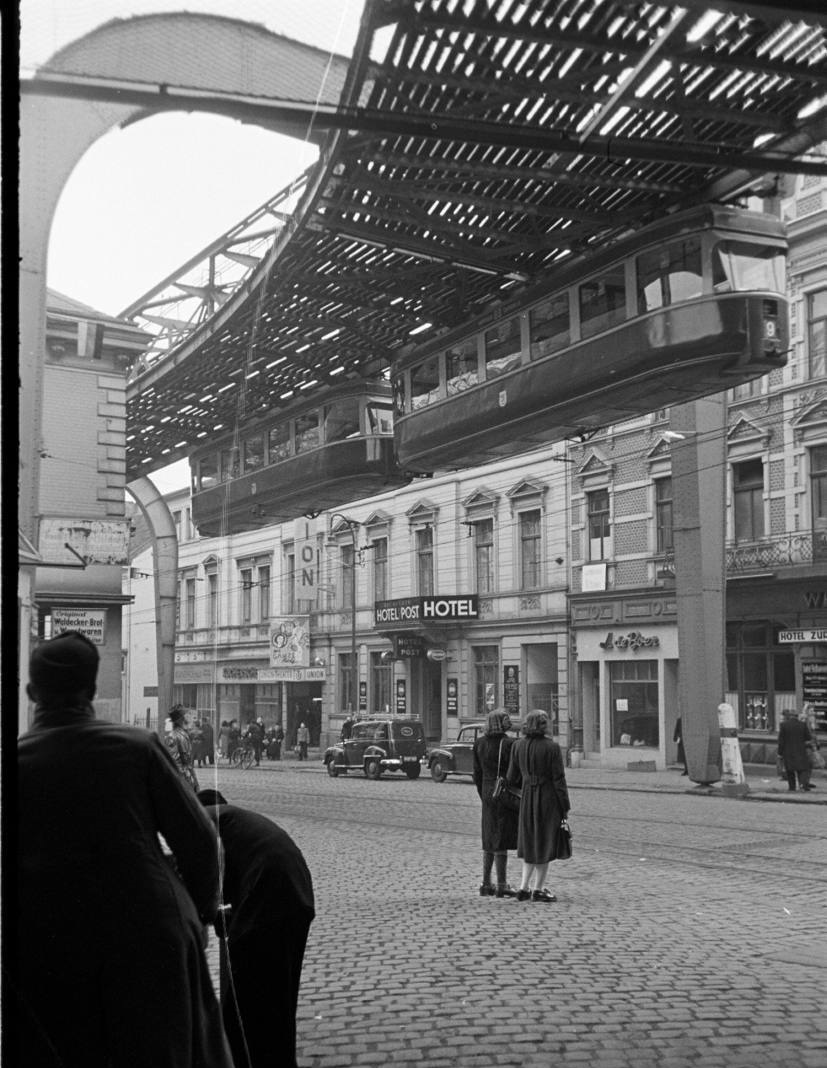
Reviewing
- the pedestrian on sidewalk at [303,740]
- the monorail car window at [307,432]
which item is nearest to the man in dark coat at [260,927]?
the pedestrian on sidewalk at [303,740]

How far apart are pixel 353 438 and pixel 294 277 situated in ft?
7.37

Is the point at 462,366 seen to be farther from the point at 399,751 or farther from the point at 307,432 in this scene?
the point at 399,751

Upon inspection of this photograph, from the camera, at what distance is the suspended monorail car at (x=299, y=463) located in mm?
4870

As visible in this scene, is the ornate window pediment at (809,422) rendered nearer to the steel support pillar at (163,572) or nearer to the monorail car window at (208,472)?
the monorail car window at (208,472)

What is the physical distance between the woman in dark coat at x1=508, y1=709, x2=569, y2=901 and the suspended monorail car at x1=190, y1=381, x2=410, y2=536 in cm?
222

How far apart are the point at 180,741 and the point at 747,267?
20.3ft

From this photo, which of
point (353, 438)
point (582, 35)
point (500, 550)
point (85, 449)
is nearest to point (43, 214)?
point (85, 449)

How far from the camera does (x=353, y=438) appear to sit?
8.34m

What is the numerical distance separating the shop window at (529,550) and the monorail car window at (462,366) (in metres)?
12.9

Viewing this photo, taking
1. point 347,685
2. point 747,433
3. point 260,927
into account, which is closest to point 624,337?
point 347,685

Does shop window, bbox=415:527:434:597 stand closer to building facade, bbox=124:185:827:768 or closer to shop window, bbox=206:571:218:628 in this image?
building facade, bbox=124:185:827:768

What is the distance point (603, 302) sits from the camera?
27.2 feet

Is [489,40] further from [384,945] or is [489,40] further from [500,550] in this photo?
[500,550]

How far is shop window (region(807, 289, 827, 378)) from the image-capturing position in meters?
19.0
